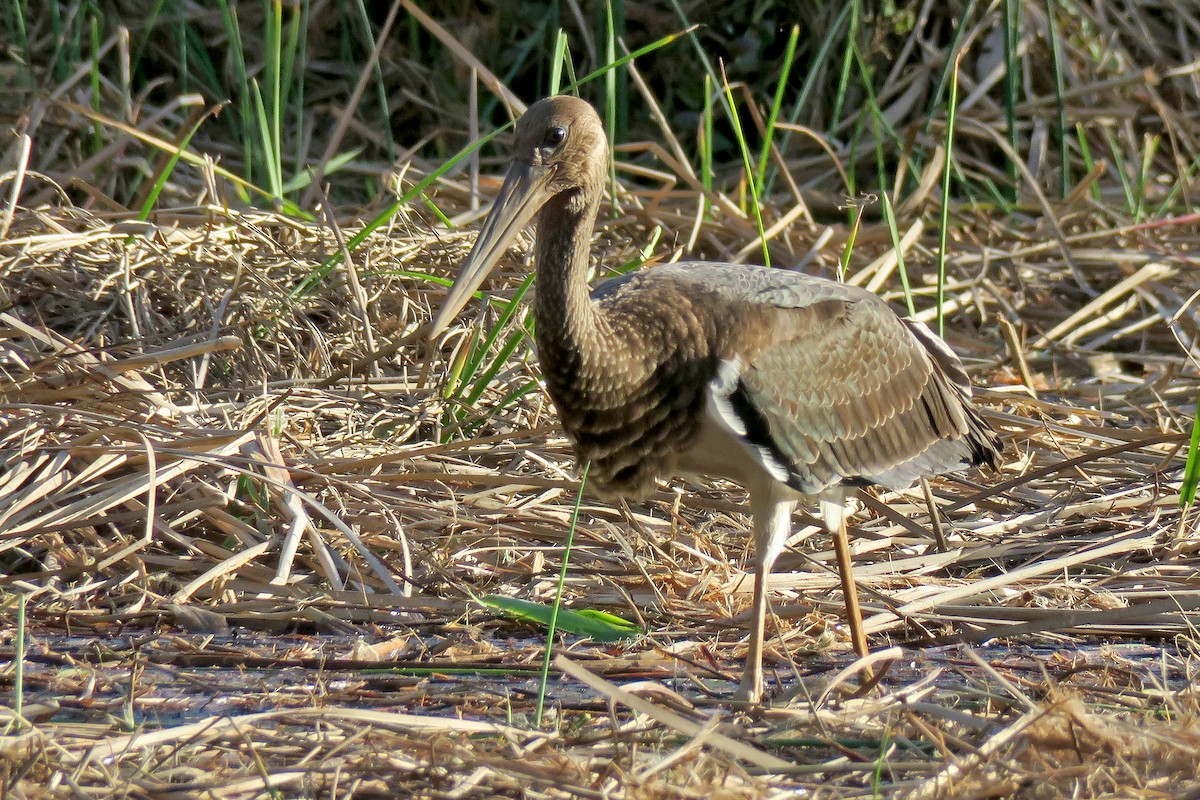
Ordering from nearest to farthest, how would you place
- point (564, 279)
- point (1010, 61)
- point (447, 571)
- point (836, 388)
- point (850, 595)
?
point (564, 279) < point (850, 595) < point (836, 388) < point (447, 571) < point (1010, 61)

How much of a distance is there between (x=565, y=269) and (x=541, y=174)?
8.3 inches

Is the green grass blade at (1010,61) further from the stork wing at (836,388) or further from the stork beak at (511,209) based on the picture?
the stork beak at (511,209)

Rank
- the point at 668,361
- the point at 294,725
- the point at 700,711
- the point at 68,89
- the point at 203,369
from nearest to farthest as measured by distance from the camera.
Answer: the point at 294,725 → the point at 700,711 → the point at 668,361 → the point at 203,369 → the point at 68,89

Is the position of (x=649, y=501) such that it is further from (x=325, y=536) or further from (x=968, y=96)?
(x=968, y=96)

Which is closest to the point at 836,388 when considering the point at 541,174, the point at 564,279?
the point at 564,279

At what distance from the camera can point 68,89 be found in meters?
5.25

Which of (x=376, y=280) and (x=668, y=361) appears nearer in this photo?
(x=668, y=361)

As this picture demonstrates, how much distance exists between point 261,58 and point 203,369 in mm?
2955

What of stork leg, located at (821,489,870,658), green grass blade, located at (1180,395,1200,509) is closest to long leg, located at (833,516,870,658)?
stork leg, located at (821,489,870,658)

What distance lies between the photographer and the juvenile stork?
2.82 metres

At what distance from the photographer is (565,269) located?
282cm

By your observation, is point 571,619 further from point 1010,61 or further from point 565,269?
point 1010,61

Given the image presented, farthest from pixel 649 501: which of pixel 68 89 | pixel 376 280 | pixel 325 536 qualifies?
pixel 68 89

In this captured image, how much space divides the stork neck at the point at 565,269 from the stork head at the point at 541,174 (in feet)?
0.04
